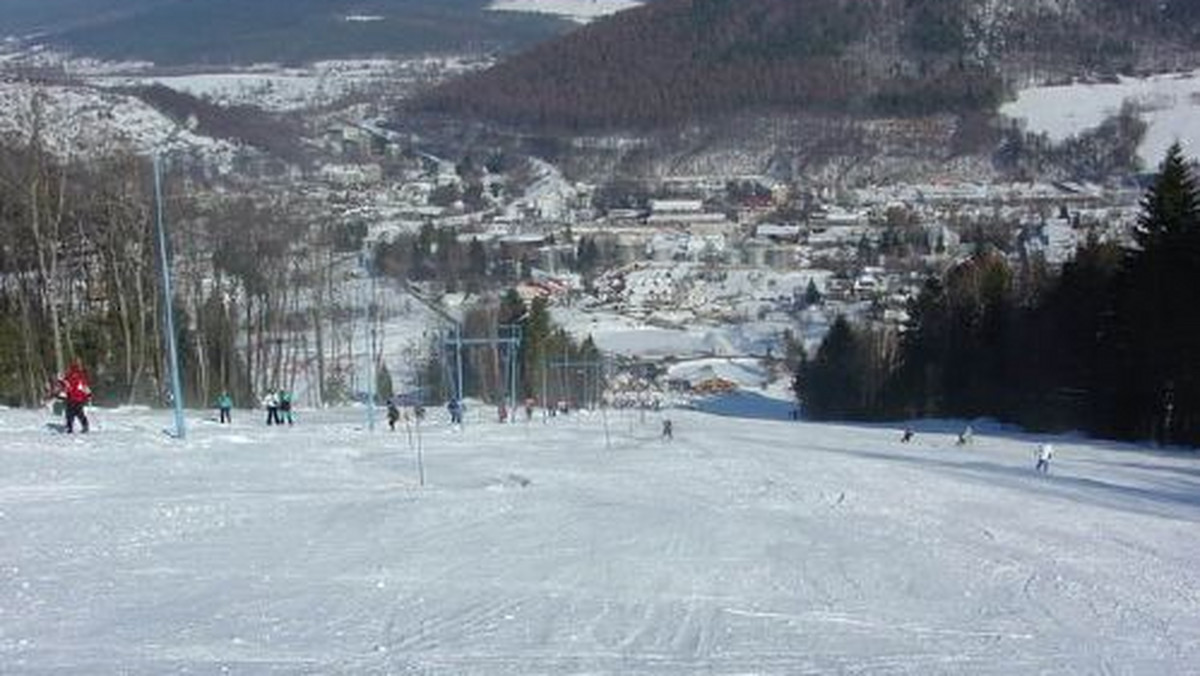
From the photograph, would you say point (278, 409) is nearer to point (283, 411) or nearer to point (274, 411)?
point (274, 411)

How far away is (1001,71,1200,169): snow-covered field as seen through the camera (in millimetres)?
159125

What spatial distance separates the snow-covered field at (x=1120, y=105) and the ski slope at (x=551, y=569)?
488ft

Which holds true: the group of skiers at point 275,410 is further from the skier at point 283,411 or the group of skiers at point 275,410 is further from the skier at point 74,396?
the skier at point 74,396

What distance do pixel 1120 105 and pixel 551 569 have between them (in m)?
173

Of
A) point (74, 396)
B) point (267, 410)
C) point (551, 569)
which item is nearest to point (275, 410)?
point (267, 410)

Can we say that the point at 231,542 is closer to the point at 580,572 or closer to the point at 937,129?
the point at 580,572

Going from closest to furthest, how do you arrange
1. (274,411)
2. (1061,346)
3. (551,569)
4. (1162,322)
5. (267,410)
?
(551,569), (274,411), (267,410), (1162,322), (1061,346)

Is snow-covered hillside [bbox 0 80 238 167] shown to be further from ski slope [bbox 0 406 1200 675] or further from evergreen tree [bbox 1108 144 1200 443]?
evergreen tree [bbox 1108 144 1200 443]

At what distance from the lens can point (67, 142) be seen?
39250 mm

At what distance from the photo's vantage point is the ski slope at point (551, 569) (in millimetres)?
8086

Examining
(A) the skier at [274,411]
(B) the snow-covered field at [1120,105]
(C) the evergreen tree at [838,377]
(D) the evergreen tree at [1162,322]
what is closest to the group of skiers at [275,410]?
(A) the skier at [274,411]

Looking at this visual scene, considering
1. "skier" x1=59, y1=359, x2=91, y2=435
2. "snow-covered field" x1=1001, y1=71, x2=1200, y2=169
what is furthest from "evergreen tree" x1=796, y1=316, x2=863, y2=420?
"snow-covered field" x1=1001, y1=71, x2=1200, y2=169

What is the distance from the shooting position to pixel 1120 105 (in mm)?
168625

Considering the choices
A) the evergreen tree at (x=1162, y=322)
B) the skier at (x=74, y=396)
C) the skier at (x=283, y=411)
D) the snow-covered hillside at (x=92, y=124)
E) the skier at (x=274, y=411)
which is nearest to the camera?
the skier at (x=74, y=396)
